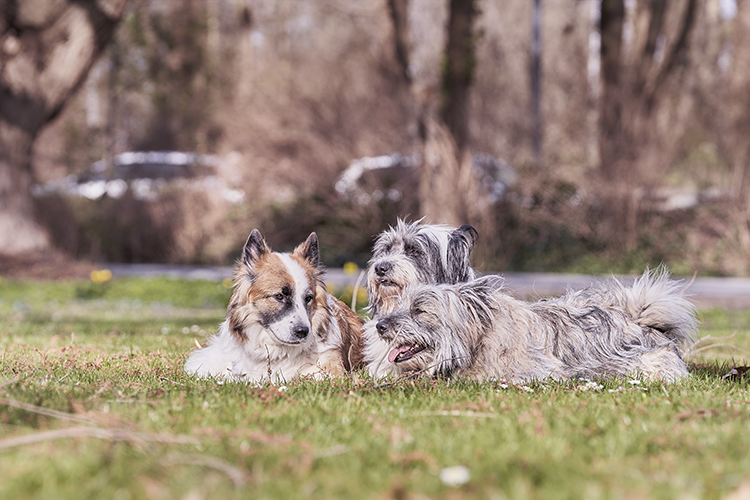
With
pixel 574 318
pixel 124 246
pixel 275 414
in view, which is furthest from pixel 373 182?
pixel 275 414

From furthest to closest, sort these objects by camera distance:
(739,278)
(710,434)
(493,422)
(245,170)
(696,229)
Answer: (245,170)
(696,229)
(739,278)
(493,422)
(710,434)

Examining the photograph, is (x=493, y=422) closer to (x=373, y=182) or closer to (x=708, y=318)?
(x=708, y=318)

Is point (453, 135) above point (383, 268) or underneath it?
above

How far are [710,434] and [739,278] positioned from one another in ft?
52.5

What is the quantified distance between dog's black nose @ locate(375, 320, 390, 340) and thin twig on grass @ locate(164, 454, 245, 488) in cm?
238

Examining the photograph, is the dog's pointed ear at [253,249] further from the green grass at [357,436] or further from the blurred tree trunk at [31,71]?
the blurred tree trunk at [31,71]

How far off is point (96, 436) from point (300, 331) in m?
2.31

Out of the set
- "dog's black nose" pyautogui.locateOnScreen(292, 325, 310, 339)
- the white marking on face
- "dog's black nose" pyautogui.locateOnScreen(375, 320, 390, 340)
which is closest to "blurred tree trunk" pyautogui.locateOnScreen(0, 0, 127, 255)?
the white marking on face

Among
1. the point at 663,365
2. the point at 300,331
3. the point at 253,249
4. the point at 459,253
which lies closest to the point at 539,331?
the point at 459,253

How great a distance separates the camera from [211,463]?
10.1 feet

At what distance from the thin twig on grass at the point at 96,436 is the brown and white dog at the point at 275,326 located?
2222 mm

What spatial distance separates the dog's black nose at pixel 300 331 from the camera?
5625 millimetres

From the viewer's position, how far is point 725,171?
1903cm

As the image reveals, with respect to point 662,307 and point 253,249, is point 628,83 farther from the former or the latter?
point 253,249
